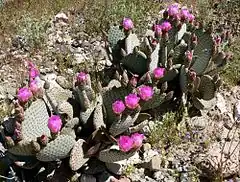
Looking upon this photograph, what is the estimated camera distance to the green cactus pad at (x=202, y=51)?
17.0 ft

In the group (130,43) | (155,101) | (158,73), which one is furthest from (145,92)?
(130,43)

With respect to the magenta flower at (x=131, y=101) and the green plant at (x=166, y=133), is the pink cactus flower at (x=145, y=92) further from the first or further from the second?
the green plant at (x=166, y=133)

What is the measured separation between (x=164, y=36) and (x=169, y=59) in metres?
0.23

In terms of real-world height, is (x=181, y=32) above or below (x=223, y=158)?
above

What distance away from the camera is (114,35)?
17.9 feet

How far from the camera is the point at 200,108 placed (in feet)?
17.0

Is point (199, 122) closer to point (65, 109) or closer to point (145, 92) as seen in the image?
point (145, 92)

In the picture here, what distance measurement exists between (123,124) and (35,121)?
69 centimetres

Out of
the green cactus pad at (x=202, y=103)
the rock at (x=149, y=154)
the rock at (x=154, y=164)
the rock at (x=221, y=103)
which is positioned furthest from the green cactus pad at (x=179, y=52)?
the rock at (x=154, y=164)

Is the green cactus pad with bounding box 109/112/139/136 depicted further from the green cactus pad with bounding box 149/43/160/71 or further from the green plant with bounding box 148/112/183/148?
the green cactus pad with bounding box 149/43/160/71

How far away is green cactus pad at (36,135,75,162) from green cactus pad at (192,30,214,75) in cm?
164

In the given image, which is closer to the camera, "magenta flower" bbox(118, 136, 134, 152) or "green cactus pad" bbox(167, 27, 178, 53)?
Answer: "magenta flower" bbox(118, 136, 134, 152)

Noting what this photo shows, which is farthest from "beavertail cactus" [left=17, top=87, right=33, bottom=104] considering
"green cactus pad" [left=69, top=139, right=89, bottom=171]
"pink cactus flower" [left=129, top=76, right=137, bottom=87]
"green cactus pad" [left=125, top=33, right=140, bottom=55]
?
"green cactus pad" [left=125, top=33, right=140, bottom=55]

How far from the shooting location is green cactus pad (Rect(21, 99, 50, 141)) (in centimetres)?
420
